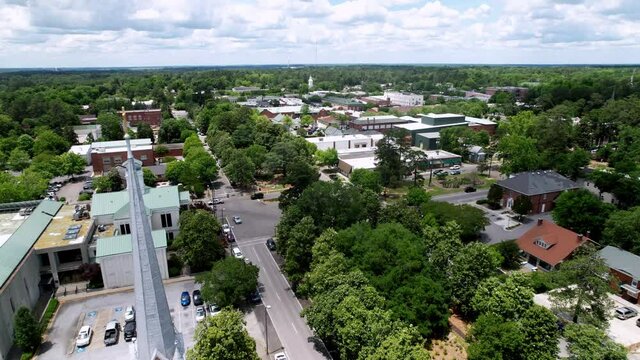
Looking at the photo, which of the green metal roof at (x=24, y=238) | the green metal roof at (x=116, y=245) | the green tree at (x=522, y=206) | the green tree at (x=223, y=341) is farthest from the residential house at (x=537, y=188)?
the green metal roof at (x=24, y=238)

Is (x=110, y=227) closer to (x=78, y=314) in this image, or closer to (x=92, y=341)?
(x=78, y=314)

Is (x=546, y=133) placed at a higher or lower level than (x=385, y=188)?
higher

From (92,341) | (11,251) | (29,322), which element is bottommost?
(92,341)

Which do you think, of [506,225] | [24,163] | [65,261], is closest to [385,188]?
[506,225]

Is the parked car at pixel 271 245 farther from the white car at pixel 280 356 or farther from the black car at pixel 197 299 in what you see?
the white car at pixel 280 356

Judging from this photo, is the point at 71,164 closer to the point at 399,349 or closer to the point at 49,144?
the point at 49,144

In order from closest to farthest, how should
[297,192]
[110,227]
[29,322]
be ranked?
[29,322], [110,227], [297,192]

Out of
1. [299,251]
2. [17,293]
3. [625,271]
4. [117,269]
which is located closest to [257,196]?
[117,269]
